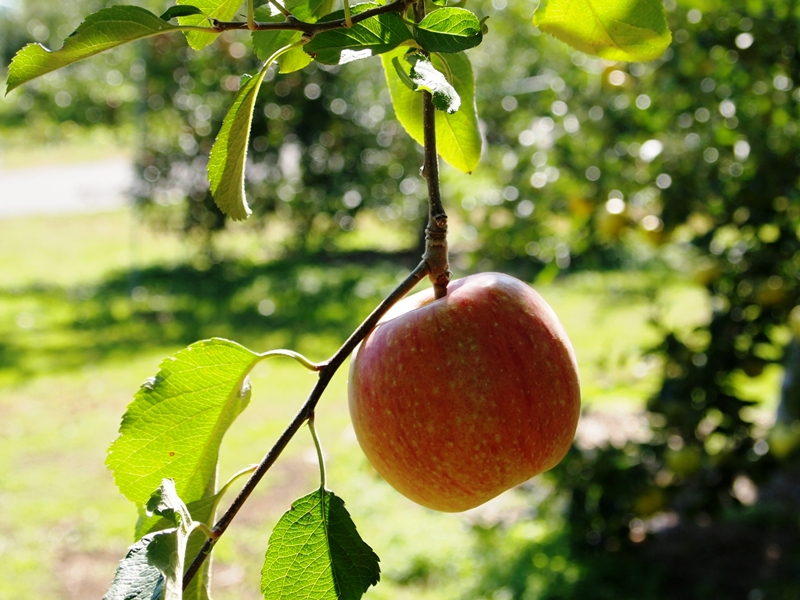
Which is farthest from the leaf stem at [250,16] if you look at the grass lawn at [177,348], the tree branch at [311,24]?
the grass lawn at [177,348]

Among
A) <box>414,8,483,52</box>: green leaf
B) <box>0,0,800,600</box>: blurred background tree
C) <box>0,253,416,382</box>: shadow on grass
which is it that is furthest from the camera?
<box>0,253,416,382</box>: shadow on grass

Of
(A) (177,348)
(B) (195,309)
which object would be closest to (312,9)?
(A) (177,348)

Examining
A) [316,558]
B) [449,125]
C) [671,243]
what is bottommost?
[671,243]

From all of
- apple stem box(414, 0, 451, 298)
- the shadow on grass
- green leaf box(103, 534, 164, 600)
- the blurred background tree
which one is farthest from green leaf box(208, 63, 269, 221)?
the shadow on grass

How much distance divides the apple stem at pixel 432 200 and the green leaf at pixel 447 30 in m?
0.03

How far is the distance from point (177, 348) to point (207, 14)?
4006mm

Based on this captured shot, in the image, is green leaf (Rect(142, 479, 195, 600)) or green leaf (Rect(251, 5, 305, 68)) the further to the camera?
green leaf (Rect(251, 5, 305, 68))

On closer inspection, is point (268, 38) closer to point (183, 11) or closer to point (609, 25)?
point (183, 11)

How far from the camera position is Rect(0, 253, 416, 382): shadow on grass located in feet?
15.2

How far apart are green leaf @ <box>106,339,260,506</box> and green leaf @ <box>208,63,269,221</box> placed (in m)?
0.09

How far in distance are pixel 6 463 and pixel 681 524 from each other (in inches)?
99.5

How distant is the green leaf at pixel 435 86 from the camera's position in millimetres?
451

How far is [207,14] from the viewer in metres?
0.55

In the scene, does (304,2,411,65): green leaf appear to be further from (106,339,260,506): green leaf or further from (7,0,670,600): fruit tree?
(106,339,260,506): green leaf
